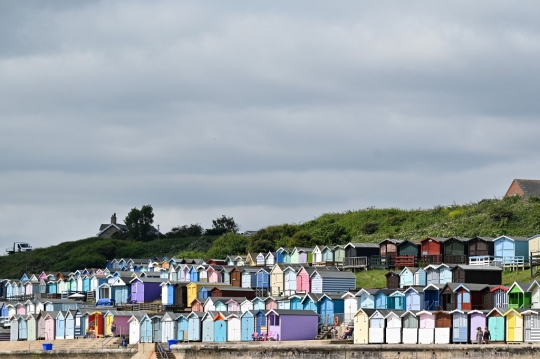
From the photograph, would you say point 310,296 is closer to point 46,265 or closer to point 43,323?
point 43,323

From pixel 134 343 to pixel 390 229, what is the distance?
39234mm

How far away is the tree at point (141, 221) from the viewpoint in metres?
152

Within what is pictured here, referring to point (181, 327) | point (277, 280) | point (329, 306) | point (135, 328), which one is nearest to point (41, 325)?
point (135, 328)

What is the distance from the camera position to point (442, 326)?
2386 inches

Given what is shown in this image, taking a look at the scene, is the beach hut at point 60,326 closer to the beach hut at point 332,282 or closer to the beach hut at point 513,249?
the beach hut at point 332,282

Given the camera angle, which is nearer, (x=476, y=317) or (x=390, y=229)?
(x=476, y=317)

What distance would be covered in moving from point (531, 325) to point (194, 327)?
25426 mm

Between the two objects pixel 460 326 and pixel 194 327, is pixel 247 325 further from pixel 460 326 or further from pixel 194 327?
pixel 460 326

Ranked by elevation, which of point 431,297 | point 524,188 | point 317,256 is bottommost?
point 431,297

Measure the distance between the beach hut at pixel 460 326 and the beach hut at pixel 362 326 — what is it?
552 centimetres

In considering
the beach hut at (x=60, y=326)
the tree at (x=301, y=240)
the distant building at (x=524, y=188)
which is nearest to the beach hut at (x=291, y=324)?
the beach hut at (x=60, y=326)

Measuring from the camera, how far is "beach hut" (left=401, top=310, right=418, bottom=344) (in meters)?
61.4

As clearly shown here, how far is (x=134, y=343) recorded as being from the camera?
76.4 m

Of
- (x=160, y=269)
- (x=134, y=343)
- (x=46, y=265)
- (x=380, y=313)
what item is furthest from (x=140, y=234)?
(x=380, y=313)
